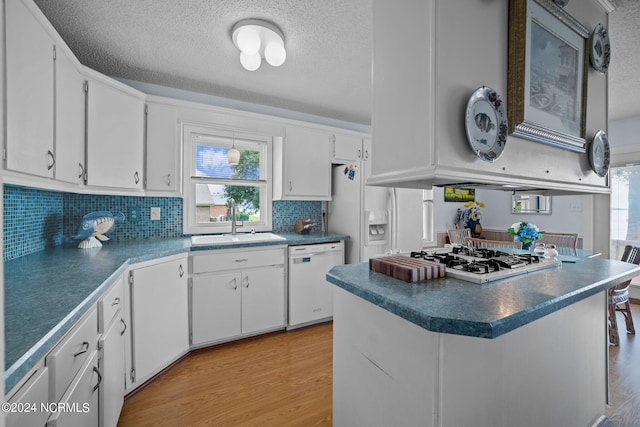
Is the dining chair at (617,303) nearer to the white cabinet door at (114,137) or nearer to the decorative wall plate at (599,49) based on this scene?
the decorative wall plate at (599,49)

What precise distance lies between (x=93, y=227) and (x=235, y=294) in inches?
47.4

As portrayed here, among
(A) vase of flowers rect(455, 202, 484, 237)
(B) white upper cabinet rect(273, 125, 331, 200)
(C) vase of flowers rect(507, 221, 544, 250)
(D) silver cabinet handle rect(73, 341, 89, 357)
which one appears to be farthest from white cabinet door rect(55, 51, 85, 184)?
(A) vase of flowers rect(455, 202, 484, 237)

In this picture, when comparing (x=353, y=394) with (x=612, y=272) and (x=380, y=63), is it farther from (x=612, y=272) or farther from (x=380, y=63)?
(x=380, y=63)

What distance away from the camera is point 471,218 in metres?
5.67

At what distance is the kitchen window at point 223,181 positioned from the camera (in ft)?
9.66

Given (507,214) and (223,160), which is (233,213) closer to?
(223,160)

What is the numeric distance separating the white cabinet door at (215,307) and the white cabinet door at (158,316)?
3.5 inches

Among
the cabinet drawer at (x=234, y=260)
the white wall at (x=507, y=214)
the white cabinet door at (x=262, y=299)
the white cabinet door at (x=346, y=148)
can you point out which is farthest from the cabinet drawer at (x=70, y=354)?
the white wall at (x=507, y=214)

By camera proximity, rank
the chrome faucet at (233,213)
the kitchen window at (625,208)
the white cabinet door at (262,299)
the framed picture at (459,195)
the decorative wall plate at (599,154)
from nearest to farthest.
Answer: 1. the decorative wall plate at (599,154)
2. the white cabinet door at (262,299)
3. the chrome faucet at (233,213)
4. the kitchen window at (625,208)
5. the framed picture at (459,195)

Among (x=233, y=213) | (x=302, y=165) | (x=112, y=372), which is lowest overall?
(x=112, y=372)

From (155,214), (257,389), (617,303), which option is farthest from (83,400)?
(617,303)

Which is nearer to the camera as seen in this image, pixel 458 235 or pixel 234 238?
pixel 234 238

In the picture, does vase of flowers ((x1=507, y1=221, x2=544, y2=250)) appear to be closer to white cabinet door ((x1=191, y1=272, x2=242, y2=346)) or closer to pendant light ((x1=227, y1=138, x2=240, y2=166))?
white cabinet door ((x1=191, y1=272, x2=242, y2=346))

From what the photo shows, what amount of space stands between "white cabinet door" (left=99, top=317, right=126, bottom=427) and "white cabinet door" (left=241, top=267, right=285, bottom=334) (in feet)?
3.44
